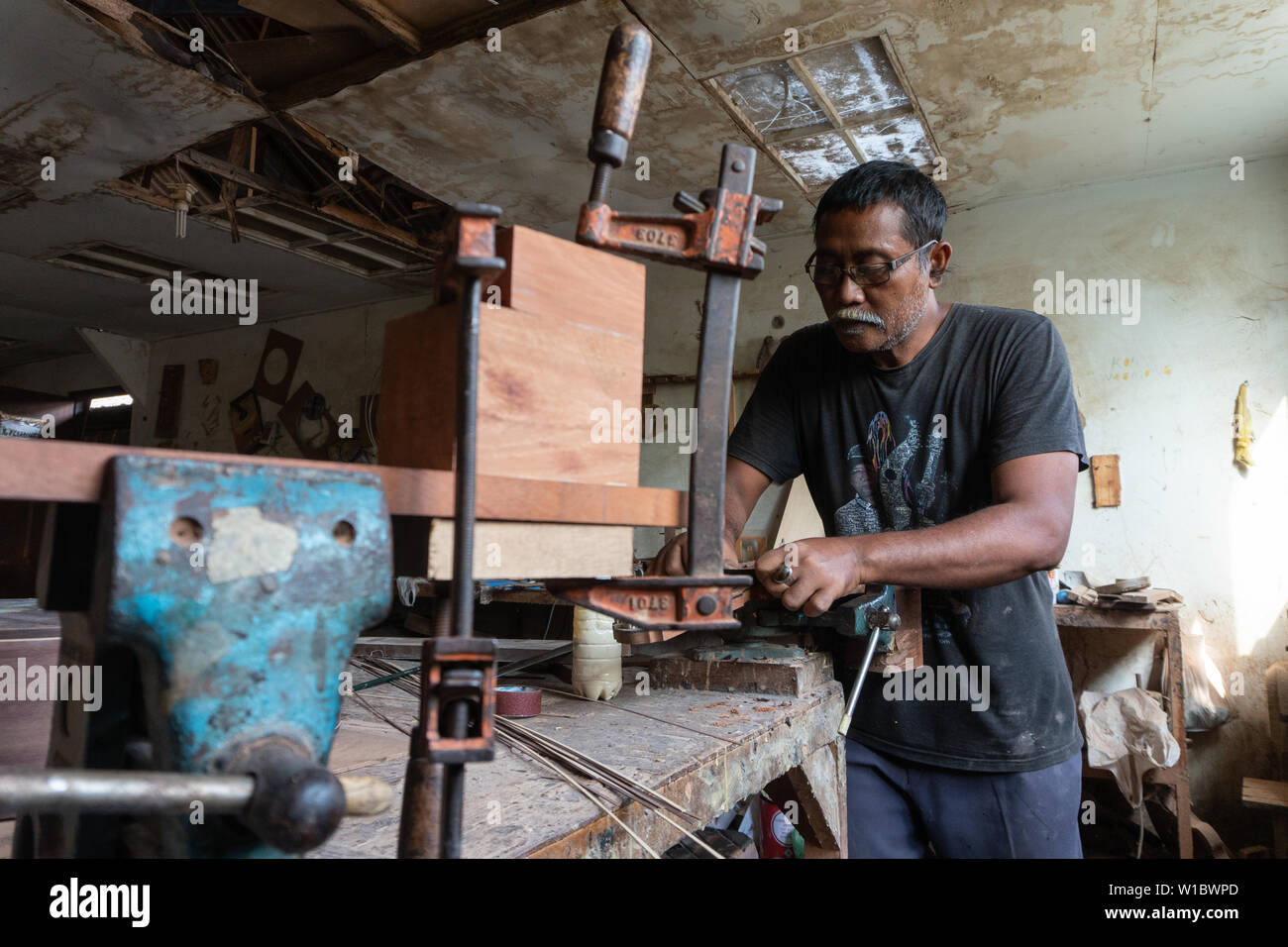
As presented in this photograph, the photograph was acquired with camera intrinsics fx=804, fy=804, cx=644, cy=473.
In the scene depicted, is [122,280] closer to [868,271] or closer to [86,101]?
[86,101]

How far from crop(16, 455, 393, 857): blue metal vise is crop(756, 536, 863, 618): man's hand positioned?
76 centimetres

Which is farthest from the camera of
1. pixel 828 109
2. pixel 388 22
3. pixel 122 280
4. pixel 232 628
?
pixel 122 280

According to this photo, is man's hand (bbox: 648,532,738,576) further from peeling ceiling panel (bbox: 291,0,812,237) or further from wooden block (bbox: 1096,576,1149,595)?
wooden block (bbox: 1096,576,1149,595)

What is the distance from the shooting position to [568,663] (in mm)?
2215

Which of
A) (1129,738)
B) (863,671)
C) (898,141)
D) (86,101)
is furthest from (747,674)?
(86,101)

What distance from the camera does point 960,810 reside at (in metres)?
1.70

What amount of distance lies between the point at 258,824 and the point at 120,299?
8.22m

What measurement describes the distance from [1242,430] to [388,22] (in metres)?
4.39

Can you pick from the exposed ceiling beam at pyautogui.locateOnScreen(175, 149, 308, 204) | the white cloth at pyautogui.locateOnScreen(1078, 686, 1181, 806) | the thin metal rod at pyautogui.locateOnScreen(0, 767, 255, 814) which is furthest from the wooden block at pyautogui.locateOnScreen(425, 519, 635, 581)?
the exposed ceiling beam at pyautogui.locateOnScreen(175, 149, 308, 204)

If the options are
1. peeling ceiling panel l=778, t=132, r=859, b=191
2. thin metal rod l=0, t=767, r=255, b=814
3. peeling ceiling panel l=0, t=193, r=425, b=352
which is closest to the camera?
thin metal rod l=0, t=767, r=255, b=814

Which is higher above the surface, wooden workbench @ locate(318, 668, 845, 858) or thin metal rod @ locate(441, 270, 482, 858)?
thin metal rod @ locate(441, 270, 482, 858)

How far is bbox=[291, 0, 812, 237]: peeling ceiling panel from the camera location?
346cm
